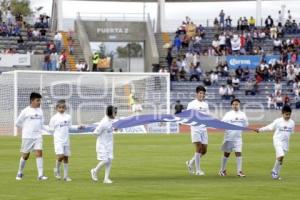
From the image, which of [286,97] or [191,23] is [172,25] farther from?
[286,97]

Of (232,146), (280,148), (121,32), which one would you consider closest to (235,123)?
(232,146)

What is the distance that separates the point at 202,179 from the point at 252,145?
15.4 m

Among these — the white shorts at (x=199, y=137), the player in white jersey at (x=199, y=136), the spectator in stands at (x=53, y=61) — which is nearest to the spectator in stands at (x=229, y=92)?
the spectator in stands at (x=53, y=61)

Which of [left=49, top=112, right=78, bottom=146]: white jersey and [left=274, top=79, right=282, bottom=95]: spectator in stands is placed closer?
[left=49, top=112, right=78, bottom=146]: white jersey

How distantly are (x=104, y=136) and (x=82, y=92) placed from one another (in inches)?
1050

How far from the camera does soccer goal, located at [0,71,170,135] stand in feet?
147

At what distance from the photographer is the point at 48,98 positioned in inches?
1773

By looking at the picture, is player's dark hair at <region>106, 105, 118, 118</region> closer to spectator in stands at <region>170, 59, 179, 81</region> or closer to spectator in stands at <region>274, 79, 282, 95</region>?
spectator in stands at <region>274, 79, 282, 95</region>

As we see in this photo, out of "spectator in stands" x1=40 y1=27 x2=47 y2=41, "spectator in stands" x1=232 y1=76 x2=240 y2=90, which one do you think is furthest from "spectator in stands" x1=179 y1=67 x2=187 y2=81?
"spectator in stands" x1=40 y1=27 x2=47 y2=41

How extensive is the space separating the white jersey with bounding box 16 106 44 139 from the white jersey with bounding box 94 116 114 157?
1711 millimetres

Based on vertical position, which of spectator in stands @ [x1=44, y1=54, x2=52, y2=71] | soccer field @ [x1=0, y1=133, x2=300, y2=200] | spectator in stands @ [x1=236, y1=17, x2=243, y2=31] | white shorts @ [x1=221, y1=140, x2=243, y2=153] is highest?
spectator in stands @ [x1=236, y1=17, x2=243, y2=31]

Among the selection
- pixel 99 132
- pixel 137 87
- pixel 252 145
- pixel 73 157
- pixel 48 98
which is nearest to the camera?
pixel 99 132

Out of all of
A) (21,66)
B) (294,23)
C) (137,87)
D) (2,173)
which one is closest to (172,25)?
(294,23)

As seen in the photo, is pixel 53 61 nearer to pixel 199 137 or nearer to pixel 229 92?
pixel 229 92
